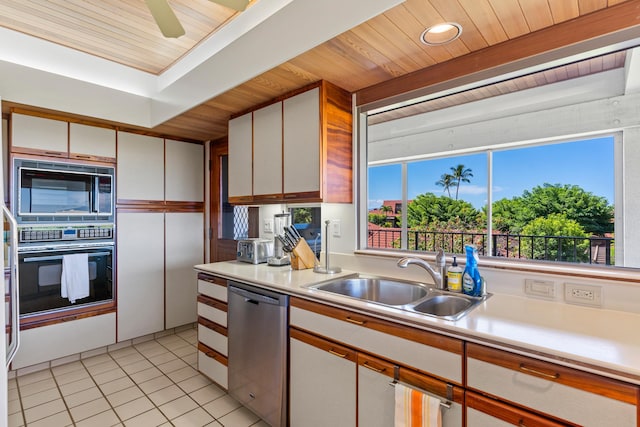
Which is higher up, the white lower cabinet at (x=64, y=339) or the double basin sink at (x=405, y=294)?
the double basin sink at (x=405, y=294)

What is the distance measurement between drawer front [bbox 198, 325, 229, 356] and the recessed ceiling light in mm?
2242

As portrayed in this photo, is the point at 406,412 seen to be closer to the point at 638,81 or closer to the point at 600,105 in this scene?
the point at 638,81

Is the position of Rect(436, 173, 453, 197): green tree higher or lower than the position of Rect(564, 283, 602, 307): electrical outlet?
higher

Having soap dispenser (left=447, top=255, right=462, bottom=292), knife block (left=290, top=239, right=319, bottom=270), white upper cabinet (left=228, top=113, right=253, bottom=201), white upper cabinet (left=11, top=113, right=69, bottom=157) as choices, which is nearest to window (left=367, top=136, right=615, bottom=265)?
knife block (left=290, top=239, right=319, bottom=270)

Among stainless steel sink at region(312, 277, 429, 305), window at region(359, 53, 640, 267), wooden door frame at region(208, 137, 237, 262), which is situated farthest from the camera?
wooden door frame at region(208, 137, 237, 262)

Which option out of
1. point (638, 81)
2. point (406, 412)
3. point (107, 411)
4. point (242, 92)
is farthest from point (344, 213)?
point (638, 81)

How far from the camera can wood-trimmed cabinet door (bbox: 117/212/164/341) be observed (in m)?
3.06

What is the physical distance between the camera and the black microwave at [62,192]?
Answer: 8.29ft

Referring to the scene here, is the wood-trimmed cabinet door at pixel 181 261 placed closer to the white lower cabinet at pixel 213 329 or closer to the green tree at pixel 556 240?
the white lower cabinet at pixel 213 329

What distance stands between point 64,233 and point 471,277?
3.20 meters

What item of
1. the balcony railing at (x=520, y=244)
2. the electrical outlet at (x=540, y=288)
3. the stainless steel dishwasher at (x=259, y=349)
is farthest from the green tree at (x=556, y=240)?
the stainless steel dishwasher at (x=259, y=349)

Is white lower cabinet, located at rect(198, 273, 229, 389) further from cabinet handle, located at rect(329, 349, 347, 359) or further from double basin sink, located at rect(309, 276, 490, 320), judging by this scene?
cabinet handle, located at rect(329, 349, 347, 359)

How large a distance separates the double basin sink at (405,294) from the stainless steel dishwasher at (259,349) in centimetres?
33

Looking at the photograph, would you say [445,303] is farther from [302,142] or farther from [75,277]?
[75,277]
